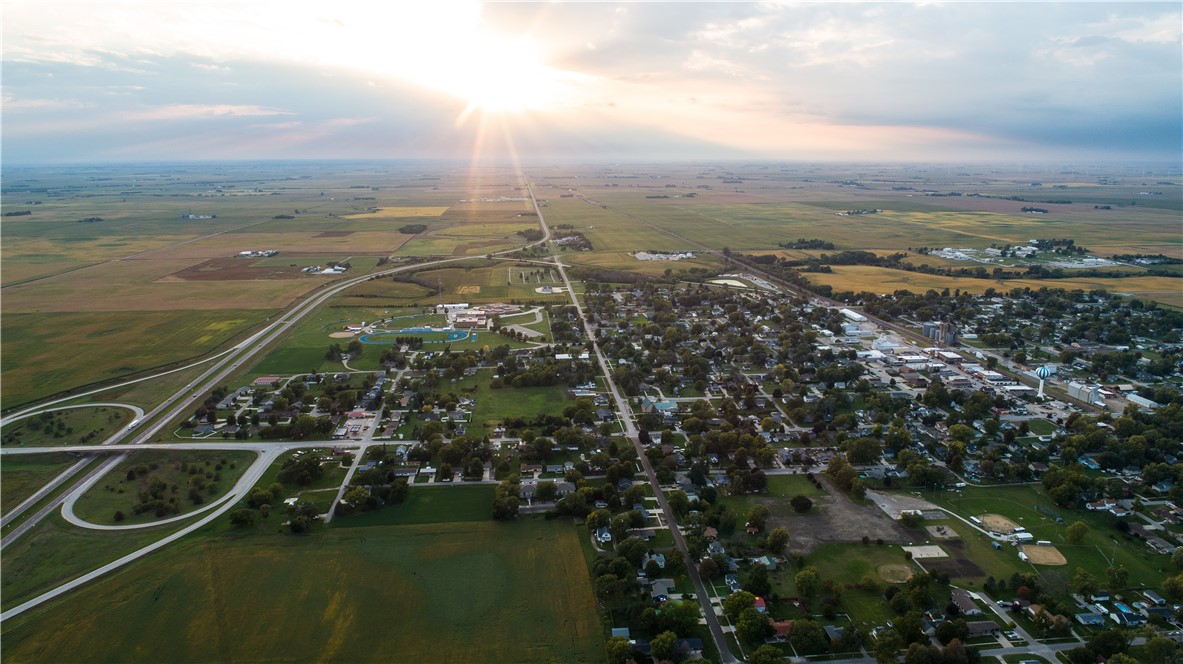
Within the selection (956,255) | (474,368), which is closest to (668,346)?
(474,368)

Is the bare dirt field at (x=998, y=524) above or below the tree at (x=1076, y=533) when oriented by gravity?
below

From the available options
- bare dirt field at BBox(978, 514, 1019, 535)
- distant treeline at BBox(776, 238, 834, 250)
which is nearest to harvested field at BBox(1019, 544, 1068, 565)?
bare dirt field at BBox(978, 514, 1019, 535)

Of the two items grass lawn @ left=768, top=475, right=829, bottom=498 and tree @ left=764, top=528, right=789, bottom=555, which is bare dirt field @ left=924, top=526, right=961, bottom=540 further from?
tree @ left=764, top=528, right=789, bottom=555

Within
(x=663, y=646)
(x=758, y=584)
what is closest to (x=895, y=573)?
(x=758, y=584)

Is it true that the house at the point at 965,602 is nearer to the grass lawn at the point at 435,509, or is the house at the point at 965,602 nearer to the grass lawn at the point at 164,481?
the grass lawn at the point at 435,509

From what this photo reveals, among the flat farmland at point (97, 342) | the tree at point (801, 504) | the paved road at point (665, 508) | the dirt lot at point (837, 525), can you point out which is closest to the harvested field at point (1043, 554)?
the dirt lot at point (837, 525)

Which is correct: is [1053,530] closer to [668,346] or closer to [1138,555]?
[1138,555]

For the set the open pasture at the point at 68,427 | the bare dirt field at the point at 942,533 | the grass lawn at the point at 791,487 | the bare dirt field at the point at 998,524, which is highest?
the open pasture at the point at 68,427

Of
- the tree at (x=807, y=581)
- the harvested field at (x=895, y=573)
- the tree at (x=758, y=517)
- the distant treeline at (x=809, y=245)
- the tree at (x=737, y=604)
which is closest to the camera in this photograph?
the tree at (x=737, y=604)

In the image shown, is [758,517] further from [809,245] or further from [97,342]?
[809,245]
